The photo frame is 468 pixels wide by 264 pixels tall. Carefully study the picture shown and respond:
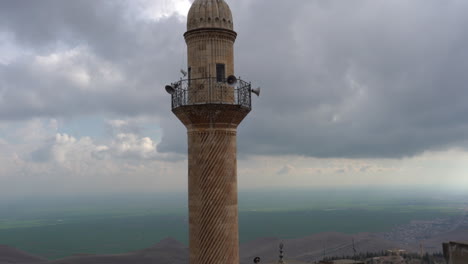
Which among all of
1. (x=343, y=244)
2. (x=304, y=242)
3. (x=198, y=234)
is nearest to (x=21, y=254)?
(x=304, y=242)

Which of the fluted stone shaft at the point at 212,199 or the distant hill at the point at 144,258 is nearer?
the fluted stone shaft at the point at 212,199

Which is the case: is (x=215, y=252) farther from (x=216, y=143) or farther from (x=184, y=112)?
(x=184, y=112)

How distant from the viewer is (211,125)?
1402cm

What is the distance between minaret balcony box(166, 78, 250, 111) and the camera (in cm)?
1399

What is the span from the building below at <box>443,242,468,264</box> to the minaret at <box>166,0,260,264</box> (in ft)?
26.7

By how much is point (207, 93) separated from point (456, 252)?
1091cm

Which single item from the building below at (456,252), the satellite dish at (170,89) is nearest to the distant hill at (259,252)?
the building below at (456,252)

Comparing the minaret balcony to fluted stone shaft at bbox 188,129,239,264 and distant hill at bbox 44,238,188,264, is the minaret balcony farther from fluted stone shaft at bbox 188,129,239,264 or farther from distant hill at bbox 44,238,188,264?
distant hill at bbox 44,238,188,264

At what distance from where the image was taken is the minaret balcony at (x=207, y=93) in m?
14.0

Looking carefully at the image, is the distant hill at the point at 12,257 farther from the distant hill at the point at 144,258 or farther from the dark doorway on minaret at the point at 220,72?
the dark doorway on minaret at the point at 220,72

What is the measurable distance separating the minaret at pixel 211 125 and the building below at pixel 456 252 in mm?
8127

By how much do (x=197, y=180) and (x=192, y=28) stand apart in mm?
5366

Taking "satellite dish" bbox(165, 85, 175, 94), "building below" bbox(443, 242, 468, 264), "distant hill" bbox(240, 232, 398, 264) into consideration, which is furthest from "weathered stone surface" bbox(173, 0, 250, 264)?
"distant hill" bbox(240, 232, 398, 264)

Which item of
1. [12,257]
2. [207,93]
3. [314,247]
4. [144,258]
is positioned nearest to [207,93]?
[207,93]
